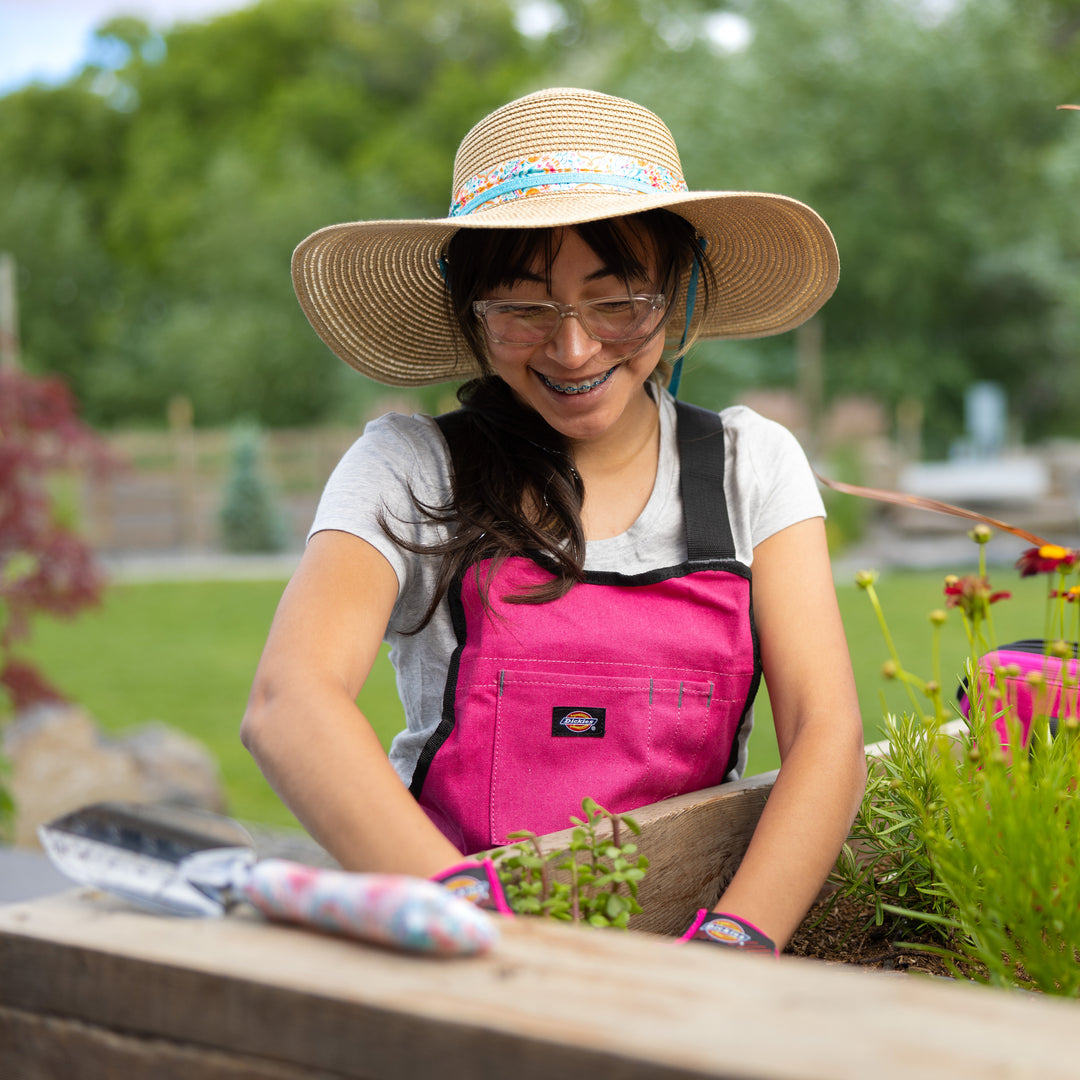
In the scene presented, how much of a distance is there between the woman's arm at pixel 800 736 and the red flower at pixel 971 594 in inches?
11.5

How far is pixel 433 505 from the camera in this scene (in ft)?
5.45

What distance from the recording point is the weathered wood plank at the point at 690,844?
1.35 meters

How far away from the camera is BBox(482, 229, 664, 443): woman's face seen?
5.13 ft

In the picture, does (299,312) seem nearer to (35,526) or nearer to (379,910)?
(35,526)

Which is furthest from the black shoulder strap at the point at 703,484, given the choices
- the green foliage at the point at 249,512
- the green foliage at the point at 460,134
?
the green foliage at the point at 460,134

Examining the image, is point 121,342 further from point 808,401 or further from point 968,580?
point 968,580

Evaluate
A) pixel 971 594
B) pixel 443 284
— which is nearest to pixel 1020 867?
pixel 971 594

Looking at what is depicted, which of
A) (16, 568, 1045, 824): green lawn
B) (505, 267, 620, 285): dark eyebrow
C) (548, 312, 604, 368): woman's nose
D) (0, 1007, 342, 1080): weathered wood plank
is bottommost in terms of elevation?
(16, 568, 1045, 824): green lawn

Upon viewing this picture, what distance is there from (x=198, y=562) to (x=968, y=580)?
13.7m

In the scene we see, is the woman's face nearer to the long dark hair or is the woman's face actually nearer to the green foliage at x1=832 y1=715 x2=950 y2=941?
the long dark hair

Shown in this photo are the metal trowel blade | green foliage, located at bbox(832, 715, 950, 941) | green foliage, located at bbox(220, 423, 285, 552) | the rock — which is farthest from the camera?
green foliage, located at bbox(220, 423, 285, 552)

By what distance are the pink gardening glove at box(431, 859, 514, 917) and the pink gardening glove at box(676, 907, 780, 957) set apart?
213 mm

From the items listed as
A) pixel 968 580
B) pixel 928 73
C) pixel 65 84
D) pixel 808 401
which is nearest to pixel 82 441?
pixel 968 580

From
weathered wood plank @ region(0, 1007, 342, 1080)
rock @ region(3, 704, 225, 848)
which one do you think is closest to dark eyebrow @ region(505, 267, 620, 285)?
weathered wood plank @ region(0, 1007, 342, 1080)
